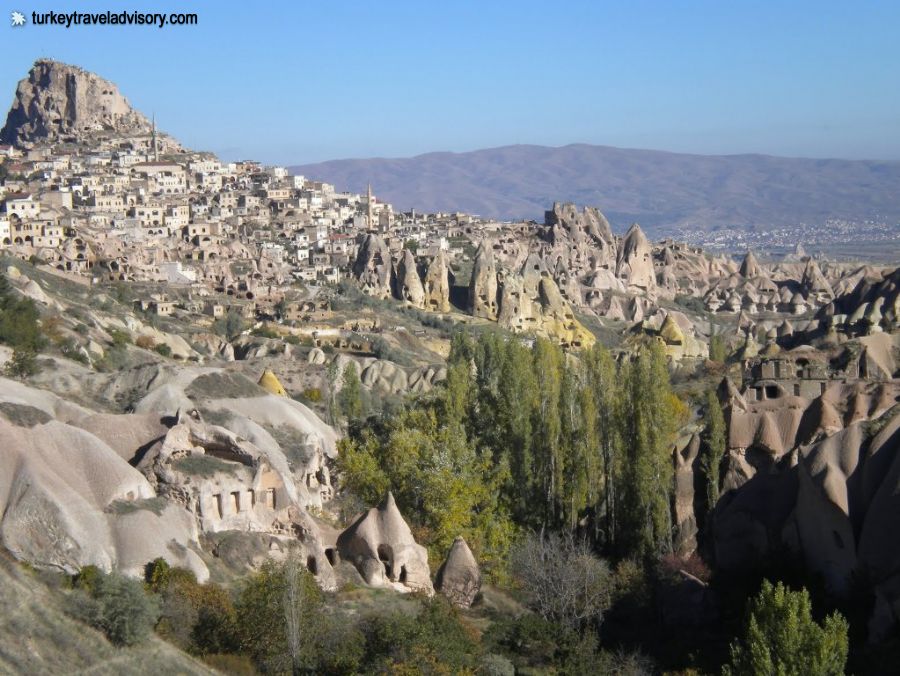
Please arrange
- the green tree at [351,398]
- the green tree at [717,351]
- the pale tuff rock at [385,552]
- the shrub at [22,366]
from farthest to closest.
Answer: the green tree at [717,351] < the green tree at [351,398] < the shrub at [22,366] < the pale tuff rock at [385,552]

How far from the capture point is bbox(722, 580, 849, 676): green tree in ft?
56.5

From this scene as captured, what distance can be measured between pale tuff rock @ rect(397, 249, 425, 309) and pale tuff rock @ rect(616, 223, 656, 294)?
85.1 ft

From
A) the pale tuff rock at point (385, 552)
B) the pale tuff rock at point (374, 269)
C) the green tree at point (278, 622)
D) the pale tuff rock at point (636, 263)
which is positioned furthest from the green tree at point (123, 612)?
the pale tuff rock at point (636, 263)

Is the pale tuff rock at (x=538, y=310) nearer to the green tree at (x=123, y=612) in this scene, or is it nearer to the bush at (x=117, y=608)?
the bush at (x=117, y=608)

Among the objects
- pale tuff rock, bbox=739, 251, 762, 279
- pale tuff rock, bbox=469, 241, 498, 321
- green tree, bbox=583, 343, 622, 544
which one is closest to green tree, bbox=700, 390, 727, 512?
green tree, bbox=583, 343, 622, 544

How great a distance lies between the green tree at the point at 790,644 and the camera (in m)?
17.2

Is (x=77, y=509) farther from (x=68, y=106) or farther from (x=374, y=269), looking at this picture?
(x=68, y=106)

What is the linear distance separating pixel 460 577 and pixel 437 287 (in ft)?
162


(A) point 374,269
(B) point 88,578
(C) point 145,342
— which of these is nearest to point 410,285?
(A) point 374,269

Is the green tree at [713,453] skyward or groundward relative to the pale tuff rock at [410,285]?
skyward

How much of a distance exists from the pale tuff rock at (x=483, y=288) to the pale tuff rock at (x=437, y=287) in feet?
4.56

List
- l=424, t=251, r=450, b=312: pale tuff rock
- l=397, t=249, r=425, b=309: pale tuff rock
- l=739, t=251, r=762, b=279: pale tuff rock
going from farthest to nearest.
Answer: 1. l=739, t=251, r=762, b=279: pale tuff rock
2. l=424, t=251, r=450, b=312: pale tuff rock
3. l=397, t=249, r=425, b=309: pale tuff rock

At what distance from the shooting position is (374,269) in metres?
71.8

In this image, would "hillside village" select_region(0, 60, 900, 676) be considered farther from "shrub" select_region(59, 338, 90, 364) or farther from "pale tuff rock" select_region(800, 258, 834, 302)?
"pale tuff rock" select_region(800, 258, 834, 302)
